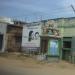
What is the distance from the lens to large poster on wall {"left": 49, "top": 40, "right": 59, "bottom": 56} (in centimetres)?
3222

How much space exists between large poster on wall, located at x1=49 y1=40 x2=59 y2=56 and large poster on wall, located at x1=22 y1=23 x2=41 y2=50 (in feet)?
17.2

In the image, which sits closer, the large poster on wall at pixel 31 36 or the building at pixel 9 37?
the large poster on wall at pixel 31 36

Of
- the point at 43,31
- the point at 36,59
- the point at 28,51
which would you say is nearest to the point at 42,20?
the point at 43,31

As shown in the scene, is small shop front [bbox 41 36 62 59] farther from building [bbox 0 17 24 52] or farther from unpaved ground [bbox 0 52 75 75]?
building [bbox 0 17 24 52]

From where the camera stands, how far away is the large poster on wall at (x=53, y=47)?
106ft

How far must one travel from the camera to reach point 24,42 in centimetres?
4078

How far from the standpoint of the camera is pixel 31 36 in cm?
3978

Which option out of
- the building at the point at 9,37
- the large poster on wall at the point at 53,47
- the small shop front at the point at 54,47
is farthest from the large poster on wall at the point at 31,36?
the large poster on wall at the point at 53,47

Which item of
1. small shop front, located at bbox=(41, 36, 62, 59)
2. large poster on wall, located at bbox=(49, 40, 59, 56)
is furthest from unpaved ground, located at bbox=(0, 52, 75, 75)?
large poster on wall, located at bbox=(49, 40, 59, 56)

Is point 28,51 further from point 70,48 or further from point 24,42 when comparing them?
point 70,48

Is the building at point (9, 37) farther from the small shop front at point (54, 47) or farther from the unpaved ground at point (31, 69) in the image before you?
the small shop front at point (54, 47)

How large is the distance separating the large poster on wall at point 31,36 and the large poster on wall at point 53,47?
5.25 m

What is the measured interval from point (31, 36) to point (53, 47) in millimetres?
7974

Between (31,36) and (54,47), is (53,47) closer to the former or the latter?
(54,47)
